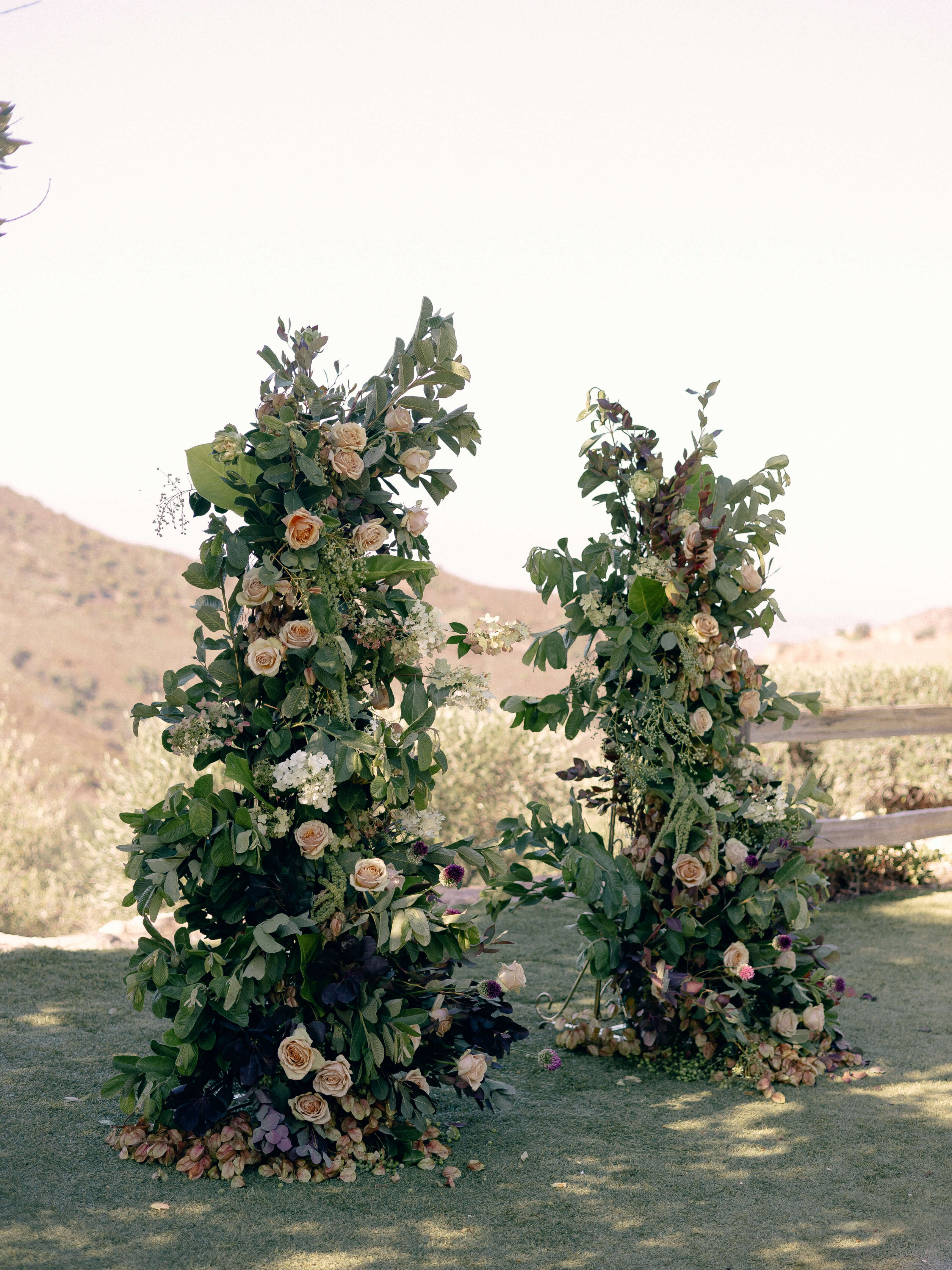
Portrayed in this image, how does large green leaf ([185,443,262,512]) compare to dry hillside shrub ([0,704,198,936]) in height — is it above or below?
above

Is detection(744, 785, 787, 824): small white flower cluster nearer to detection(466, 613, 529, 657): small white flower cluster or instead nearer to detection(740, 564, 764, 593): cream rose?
detection(740, 564, 764, 593): cream rose

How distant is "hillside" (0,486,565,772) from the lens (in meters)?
18.8

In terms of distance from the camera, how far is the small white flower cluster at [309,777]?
8.43 feet

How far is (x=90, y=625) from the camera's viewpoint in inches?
867

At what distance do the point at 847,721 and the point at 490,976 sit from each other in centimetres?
293

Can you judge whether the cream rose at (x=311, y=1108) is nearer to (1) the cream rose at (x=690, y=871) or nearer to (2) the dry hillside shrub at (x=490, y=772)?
(1) the cream rose at (x=690, y=871)

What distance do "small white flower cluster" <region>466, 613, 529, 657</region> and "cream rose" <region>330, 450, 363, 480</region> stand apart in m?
0.59

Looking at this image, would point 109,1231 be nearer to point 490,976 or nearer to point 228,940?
point 228,940

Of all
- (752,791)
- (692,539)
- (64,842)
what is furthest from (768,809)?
(64,842)

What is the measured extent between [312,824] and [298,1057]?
1.96ft

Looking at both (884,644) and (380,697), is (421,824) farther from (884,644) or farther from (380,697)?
(884,644)

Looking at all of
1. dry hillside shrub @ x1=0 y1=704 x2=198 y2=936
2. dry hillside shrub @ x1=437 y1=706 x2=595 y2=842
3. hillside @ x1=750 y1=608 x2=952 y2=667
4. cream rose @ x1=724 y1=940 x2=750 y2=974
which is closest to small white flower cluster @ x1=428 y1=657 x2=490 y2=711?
cream rose @ x1=724 y1=940 x2=750 y2=974

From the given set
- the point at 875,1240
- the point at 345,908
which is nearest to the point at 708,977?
the point at 875,1240

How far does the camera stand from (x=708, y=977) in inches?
135
